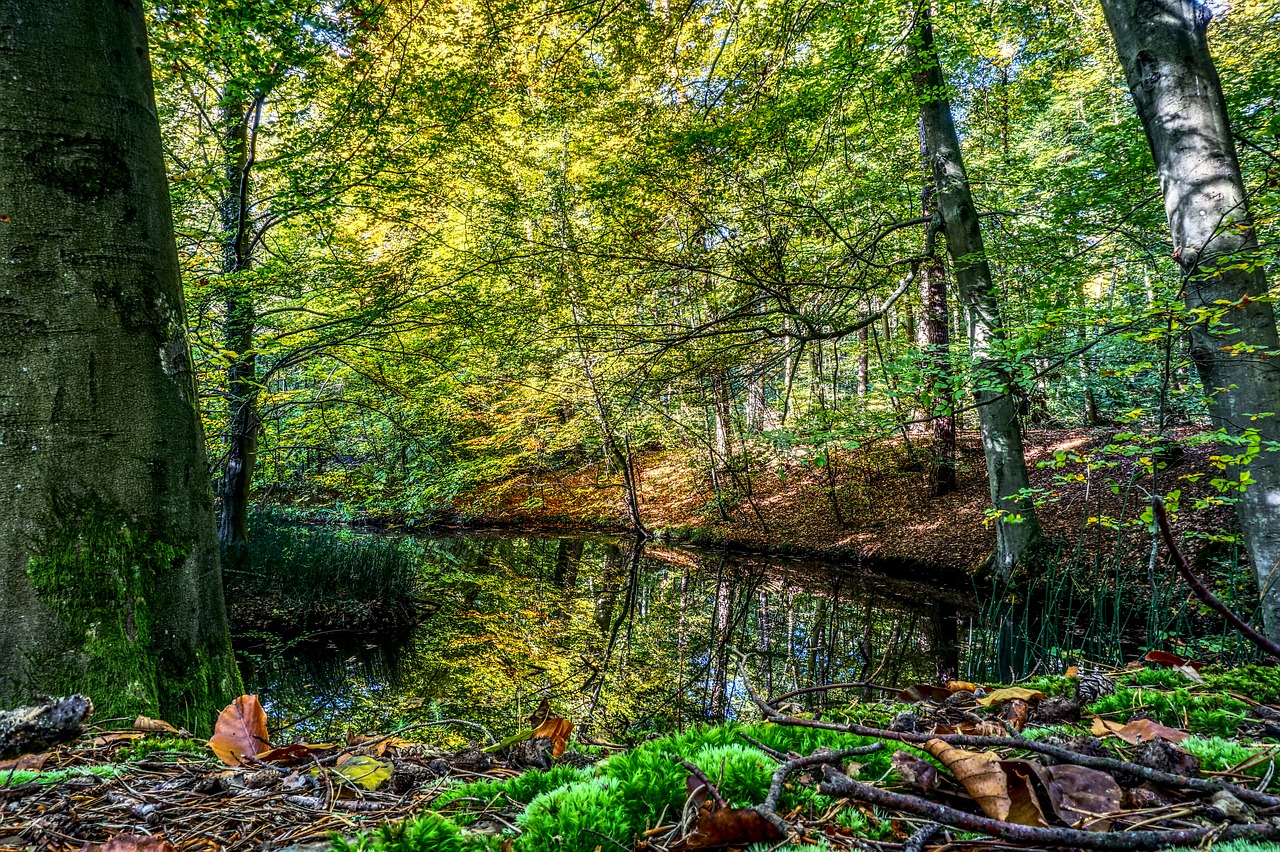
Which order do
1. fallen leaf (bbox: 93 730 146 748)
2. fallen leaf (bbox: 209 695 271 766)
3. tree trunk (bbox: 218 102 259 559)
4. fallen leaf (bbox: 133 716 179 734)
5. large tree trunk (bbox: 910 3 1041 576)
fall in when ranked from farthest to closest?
large tree trunk (bbox: 910 3 1041 576), tree trunk (bbox: 218 102 259 559), fallen leaf (bbox: 133 716 179 734), fallen leaf (bbox: 93 730 146 748), fallen leaf (bbox: 209 695 271 766)

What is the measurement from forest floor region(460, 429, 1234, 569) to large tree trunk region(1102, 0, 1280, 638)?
3197 mm

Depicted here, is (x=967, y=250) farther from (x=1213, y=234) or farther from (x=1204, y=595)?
(x=1204, y=595)

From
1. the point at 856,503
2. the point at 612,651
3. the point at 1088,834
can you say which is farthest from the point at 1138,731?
the point at 856,503

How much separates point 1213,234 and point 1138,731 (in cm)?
320

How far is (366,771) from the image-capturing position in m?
1.19

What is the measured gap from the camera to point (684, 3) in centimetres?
493

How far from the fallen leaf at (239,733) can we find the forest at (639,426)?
1 cm

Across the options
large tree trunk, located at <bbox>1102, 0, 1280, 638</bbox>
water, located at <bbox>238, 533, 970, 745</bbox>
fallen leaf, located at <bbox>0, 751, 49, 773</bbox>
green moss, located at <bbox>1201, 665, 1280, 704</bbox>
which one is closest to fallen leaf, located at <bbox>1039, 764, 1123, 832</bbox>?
green moss, located at <bbox>1201, 665, 1280, 704</bbox>

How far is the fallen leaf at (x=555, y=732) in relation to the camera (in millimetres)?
1335

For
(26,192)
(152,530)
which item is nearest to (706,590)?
(152,530)

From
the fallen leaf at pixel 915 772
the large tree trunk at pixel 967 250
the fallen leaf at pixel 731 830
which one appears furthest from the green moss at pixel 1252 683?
the large tree trunk at pixel 967 250

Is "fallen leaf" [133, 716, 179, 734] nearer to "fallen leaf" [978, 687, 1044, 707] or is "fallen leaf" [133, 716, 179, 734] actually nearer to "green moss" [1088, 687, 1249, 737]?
"fallen leaf" [978, 687, 1044, 707]

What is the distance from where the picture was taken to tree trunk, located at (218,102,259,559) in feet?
17.5

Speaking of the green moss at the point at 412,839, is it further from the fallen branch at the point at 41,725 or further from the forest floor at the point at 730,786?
the fallen branch at the point at 41,725
